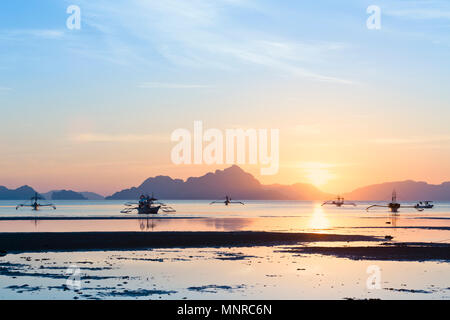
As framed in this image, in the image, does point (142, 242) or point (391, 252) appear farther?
point (142, 242)

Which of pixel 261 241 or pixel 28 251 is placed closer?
pixel 28 251

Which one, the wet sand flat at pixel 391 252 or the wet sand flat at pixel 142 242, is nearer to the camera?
the wet sand flat at pixel 391 252

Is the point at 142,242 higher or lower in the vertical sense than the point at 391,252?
higher

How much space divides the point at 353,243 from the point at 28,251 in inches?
1205

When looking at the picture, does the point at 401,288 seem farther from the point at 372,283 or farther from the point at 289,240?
the point at 289,240

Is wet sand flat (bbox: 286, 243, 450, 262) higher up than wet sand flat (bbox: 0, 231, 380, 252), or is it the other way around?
wet sand flat (bbox: 0, 231, 380, 252)

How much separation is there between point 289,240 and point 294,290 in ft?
104

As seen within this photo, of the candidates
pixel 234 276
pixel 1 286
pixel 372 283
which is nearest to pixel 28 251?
pixel 1 286

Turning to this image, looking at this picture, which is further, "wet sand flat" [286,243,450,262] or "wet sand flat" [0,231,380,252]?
"wet sand flat" [0,231,380,252]

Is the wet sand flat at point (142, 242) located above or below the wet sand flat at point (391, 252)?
above
